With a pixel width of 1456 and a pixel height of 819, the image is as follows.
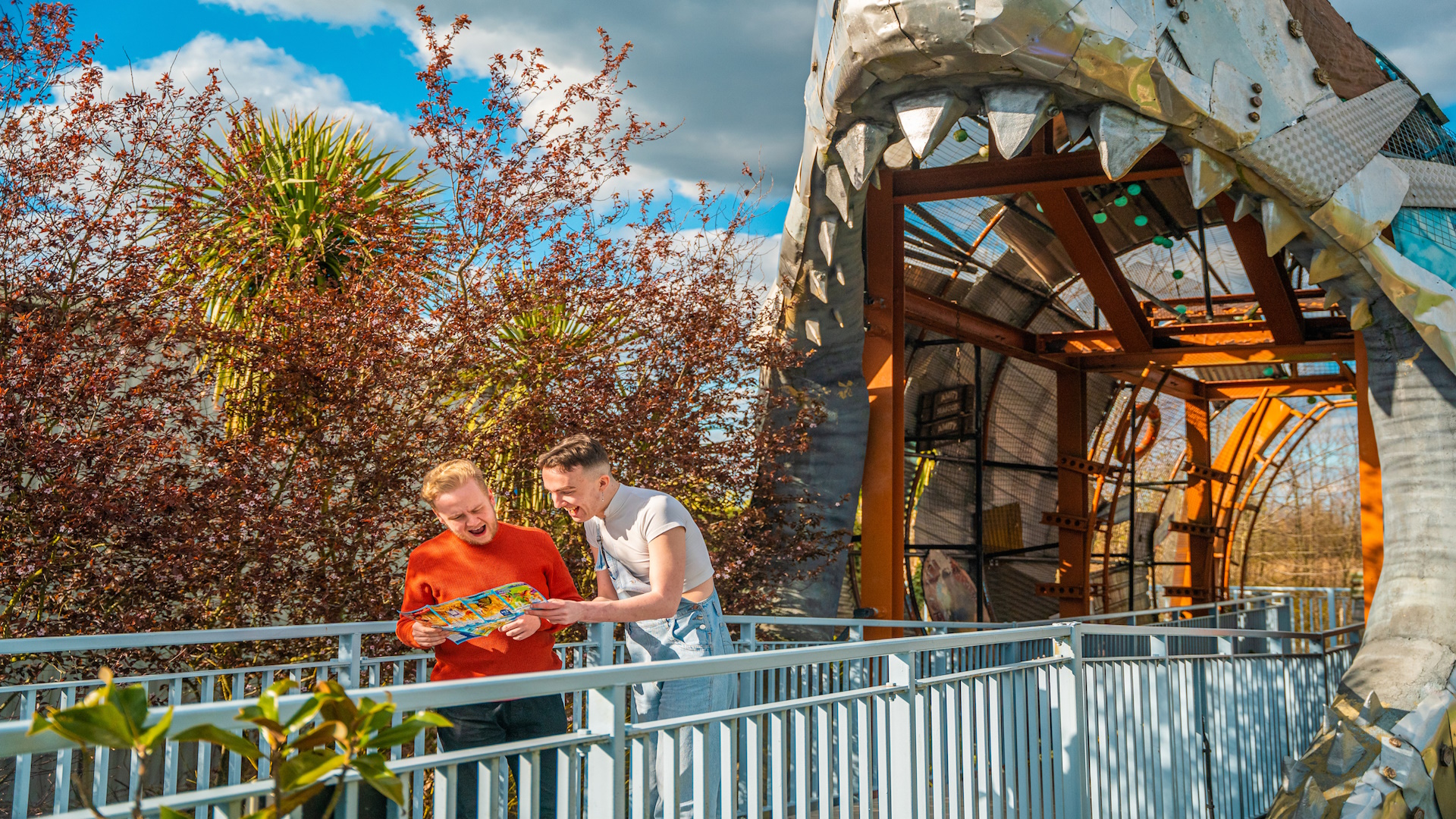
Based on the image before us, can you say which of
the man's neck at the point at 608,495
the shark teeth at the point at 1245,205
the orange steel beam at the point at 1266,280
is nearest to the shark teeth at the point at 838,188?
the shark teeth at the point at 1245,205

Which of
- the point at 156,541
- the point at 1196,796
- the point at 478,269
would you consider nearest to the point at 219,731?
the point at 156,541

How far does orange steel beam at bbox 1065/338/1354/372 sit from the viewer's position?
9.93m

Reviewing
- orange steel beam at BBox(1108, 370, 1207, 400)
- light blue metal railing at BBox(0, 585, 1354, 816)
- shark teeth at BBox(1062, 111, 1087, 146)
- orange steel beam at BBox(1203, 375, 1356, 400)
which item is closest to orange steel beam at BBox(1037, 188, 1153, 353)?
orange steel beam at BBox(1108, 370, 1207, 400)

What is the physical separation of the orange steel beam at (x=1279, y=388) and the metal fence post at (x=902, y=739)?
38.6 ft

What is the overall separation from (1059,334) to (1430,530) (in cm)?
584

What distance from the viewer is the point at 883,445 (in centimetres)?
717

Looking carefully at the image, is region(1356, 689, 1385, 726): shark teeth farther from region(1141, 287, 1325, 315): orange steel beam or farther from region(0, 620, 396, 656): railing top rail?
region(1141, 287, 1325, 315): orange steel beam

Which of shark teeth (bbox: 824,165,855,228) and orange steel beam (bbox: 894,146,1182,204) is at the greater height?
orange steel beam (bbox: 894,146,1182,204)

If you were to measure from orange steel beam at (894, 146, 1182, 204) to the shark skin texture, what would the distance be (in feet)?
3.99

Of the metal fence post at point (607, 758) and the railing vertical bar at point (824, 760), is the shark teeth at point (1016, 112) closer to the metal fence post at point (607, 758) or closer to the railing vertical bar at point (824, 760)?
the railing vertical bar at point (824, 760)

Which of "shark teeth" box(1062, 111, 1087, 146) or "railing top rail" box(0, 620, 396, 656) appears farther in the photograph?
"shark teeth" box(1062, 111, 1087, 146)

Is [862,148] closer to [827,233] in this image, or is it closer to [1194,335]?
[827,233]

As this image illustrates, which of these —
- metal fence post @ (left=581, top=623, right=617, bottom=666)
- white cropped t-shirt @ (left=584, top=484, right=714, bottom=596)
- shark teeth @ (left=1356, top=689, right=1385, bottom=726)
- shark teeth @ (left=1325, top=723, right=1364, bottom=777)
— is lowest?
shark teeth @ (left=1325, top=723, right=1364, bottom=777)

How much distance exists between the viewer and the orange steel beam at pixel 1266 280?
780cm
